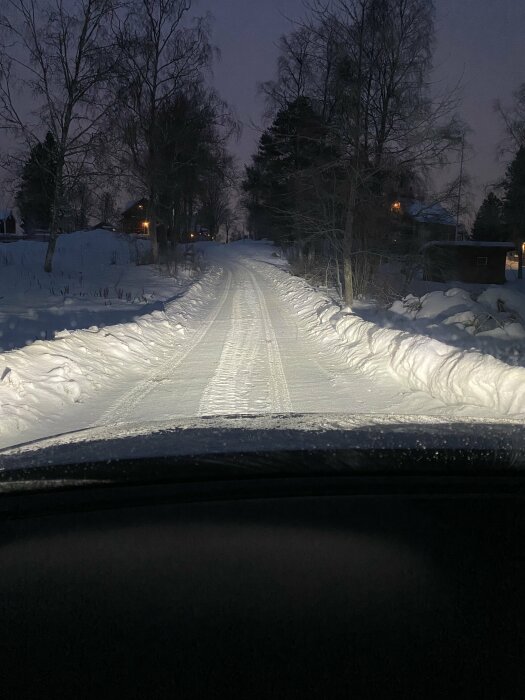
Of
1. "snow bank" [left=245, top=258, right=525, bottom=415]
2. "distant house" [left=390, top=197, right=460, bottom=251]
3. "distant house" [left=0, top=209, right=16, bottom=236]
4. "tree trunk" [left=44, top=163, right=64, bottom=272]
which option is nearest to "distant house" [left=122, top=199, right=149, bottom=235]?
"distant house" [left=0, top=209, right=16, bottom=236]

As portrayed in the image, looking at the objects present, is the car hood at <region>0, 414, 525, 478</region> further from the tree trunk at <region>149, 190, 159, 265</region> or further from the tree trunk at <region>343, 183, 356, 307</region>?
the tree trunk at <region>149, 190, 159, 265</region>

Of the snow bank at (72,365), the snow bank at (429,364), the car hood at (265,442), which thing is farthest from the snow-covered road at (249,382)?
the car hood at (265,442)

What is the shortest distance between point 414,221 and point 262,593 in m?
25.2

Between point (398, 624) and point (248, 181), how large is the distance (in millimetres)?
53647

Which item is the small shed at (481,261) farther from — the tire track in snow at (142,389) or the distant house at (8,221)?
the distant house at (8,221)

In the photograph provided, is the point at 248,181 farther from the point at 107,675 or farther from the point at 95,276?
the point at 107,675

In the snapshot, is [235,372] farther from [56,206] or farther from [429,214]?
[56,206]

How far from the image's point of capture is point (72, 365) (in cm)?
887

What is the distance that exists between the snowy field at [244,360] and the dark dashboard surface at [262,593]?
172cm

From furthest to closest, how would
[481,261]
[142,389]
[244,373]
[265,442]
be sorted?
1. [481,261]
2. [244,373]
3. [142,389]
4. [265,442]

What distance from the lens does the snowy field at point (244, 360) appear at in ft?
23.2

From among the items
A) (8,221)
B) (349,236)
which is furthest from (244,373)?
(8,221)

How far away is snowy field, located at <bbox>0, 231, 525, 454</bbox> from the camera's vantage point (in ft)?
23.2

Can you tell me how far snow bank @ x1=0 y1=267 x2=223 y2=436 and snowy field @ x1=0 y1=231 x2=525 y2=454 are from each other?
27mm
